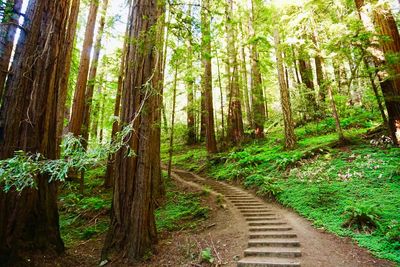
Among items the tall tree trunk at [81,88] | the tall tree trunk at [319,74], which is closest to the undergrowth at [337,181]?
the tall tree trunk at [319,74]

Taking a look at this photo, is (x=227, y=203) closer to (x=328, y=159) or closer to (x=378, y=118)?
(x=328, y=159)

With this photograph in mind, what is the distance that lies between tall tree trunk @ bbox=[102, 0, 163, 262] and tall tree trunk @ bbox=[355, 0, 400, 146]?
698 cm

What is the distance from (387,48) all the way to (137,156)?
838 cm

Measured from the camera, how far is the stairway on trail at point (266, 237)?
5.16 meters

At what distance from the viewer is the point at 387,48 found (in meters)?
8.50

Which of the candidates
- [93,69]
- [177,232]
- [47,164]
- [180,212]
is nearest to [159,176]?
[180,212]

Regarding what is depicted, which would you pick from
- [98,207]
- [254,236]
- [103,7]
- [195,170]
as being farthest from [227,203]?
[103,7]

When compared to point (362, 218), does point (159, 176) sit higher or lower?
higher

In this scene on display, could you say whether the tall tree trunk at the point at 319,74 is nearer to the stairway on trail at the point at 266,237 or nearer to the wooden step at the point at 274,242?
the stairway on trail at the point at 266,237

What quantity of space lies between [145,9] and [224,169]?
8653mm

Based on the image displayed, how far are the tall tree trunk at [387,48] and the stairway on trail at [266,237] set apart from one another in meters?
5.02

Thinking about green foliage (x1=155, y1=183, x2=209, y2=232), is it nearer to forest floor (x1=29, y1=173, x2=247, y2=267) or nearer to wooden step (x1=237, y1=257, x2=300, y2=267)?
forest floor (x1=29, y1=173, x2=247, y2=267)

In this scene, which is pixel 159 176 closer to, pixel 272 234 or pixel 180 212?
pixel 180 212

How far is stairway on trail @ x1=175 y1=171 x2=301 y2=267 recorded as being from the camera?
5164mm
